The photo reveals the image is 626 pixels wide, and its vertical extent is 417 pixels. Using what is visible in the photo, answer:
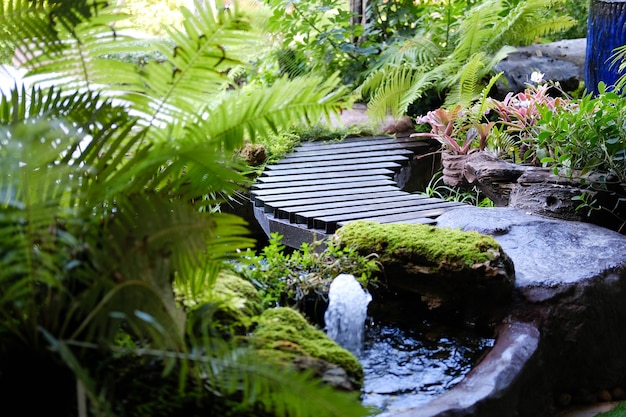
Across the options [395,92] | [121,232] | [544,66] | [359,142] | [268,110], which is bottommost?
[359,142]

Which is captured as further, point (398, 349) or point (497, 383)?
point (398, 349)

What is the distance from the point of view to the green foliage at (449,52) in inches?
262

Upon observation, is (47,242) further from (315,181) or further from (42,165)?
(315,181)

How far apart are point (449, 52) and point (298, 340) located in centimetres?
540

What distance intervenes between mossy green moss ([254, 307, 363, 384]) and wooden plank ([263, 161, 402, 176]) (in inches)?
125

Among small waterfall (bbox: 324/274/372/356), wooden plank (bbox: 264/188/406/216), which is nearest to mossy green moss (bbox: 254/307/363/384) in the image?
small waterfall (bbox: 324/274/372/356)

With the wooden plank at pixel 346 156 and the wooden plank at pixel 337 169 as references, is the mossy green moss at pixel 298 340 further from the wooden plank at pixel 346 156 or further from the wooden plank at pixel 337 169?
the wooden plank at pixel 346 156

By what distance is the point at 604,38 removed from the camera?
5695 millimetres

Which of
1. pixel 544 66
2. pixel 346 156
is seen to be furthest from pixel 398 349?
pixel 544 66

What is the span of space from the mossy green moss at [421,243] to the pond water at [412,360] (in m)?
0.35

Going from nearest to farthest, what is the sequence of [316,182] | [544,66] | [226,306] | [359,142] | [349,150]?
[226,306] < [316,182] < [349,150] < [359,142] < [544,66]

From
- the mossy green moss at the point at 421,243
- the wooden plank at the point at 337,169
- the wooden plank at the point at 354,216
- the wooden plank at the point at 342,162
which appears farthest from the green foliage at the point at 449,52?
the mossy green moss at the point at 421,243

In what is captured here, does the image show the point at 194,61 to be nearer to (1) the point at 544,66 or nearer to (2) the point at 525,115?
(2) the point at 525,115

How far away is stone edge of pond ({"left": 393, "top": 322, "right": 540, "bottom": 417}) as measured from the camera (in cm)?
249
